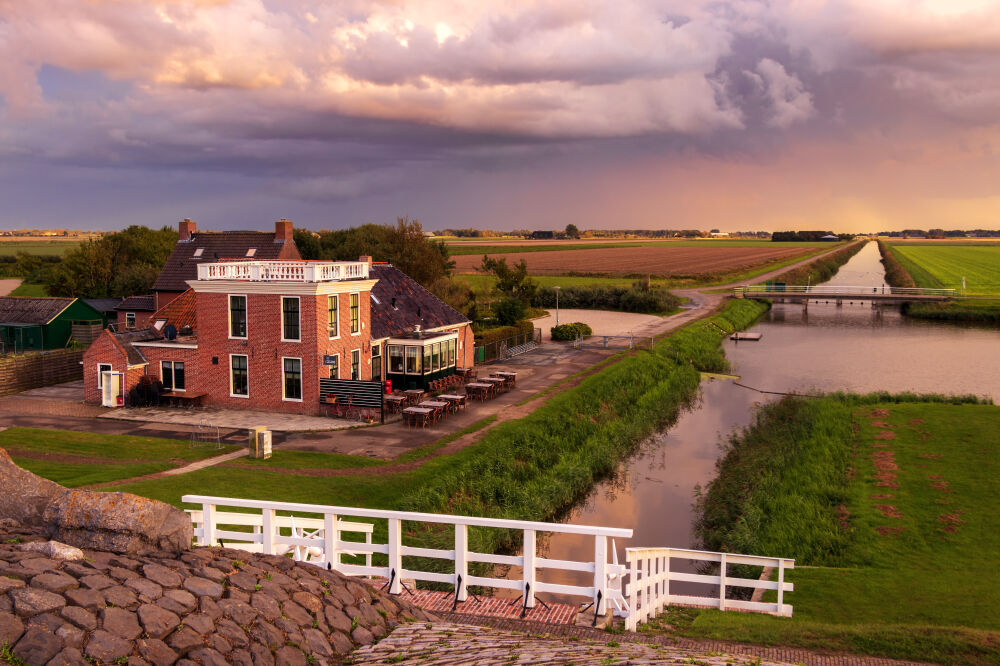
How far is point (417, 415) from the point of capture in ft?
99.4

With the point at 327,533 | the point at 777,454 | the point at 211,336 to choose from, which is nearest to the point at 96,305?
the point at 211,336

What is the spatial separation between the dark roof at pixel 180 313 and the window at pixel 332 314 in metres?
8.88

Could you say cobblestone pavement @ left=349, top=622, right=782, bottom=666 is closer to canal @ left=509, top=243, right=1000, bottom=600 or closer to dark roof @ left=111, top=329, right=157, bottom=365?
canal @ left=509, top=243, right=1000, bottom=600

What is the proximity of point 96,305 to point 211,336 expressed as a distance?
19864 millimetres

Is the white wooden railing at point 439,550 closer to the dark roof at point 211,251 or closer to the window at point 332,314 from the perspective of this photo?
the window at point 332,314

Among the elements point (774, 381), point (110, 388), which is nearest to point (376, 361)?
point (110, 388)

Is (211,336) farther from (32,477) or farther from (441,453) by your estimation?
(32,477)

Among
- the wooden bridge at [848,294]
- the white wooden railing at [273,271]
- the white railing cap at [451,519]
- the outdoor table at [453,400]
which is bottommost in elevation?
the outdoor table at [453,400]

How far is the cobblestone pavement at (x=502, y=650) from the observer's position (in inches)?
312

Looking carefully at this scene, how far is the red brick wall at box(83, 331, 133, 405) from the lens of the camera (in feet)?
110

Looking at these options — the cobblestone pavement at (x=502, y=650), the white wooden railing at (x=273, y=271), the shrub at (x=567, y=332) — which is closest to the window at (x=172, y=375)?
the white wooden railing at (x=273, y=271)

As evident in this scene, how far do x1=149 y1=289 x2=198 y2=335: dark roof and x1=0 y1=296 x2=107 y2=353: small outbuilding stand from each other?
40.2ft

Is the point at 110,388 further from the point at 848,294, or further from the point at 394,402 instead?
the point at 848,294

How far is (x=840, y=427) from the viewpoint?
31531 millimetres
